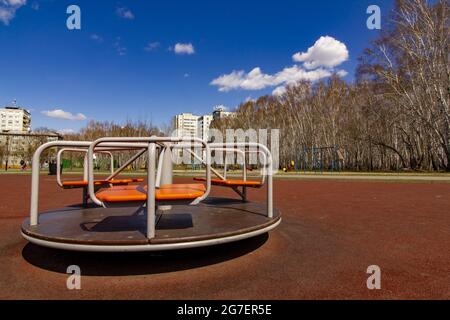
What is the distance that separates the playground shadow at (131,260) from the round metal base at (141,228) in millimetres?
301

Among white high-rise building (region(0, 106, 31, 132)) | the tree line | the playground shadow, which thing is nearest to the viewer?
the playground shadow

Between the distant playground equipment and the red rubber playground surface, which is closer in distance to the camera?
the red rubber playground surface

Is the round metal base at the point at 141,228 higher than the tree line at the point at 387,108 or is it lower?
lower

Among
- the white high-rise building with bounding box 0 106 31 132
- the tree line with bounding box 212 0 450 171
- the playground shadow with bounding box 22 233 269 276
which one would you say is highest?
the white high-rise building with bounding box 0 106 31 132

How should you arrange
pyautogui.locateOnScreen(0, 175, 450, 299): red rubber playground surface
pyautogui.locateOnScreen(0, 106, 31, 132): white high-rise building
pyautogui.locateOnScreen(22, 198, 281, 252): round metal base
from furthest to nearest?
pyautogui.locateOnScreen(0, 106, 31, 132): white high-rise building, pyautogui.locateOnScreen(22, 198, 281, 252): round metal base, pyautogui.locateOnScreen(0, 175, 450, 299): red rubber playground surface

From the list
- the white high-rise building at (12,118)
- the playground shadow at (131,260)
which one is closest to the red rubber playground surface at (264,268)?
the playground shadow at (131,260)

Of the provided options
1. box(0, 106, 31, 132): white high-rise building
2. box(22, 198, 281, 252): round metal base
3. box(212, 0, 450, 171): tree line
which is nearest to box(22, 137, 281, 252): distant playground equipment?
box(22, 198, 281, 252): round metal base

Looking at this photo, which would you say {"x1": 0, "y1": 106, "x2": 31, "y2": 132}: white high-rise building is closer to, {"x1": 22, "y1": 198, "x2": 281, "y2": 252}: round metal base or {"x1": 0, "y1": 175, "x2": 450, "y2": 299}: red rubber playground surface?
{"x1": 22, "y1": 198, "x2": 281, "y2": 252}: round metal base

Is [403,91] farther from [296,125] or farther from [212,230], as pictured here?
[212,230]

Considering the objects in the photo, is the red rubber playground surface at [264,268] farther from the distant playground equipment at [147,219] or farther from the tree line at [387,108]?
the tree line at [387,108]

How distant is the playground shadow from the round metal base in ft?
0.99

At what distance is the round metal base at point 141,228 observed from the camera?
102 inches

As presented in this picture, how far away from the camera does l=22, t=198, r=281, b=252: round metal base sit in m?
2.58

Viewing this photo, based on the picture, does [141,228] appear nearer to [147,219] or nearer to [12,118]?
[147,219]
